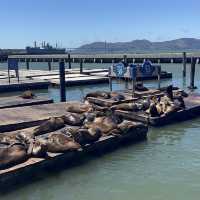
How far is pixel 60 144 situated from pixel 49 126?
6.33ft

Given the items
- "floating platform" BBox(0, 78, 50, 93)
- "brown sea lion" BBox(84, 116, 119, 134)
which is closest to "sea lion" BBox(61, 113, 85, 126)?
"brown sea lion" BBox(84, 116, 119, 134)

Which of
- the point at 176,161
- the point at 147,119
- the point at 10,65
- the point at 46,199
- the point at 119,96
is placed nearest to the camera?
the point at 46,199

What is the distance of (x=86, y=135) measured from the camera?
12.4 metres

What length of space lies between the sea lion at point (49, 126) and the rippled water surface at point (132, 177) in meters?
1.86

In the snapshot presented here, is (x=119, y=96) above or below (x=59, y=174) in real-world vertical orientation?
above

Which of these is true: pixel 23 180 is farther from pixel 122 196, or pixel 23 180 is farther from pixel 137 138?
pixel 137 138

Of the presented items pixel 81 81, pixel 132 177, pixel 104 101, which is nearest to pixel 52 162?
pixel 132 177

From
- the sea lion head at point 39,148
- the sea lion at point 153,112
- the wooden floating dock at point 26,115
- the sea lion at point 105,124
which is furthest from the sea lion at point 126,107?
the sea lion head at point 39,148

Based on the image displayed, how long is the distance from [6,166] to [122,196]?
2951mm

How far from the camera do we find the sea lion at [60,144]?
11344mm

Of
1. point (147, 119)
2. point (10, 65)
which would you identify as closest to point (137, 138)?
point (147, 119)

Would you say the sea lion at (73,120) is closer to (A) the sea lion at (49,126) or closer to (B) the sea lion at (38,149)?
(A) the sea lion at (49,126)

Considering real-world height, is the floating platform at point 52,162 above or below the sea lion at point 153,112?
below

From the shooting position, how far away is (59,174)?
36.5 ft
